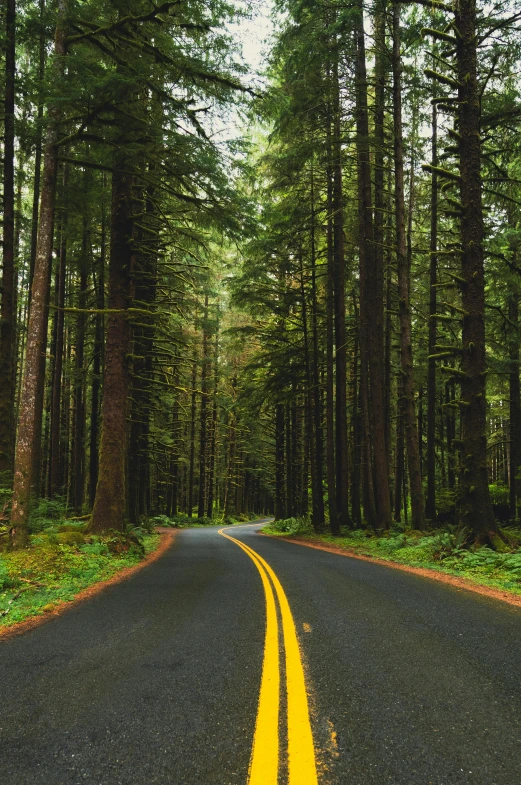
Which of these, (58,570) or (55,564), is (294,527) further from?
(58,570)

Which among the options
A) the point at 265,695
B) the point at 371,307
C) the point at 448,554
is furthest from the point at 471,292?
the point at 265,695

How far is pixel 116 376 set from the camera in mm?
12289

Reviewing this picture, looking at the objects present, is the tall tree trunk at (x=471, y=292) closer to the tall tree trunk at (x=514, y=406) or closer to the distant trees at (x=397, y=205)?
the distant trees at (x=397, y=205)

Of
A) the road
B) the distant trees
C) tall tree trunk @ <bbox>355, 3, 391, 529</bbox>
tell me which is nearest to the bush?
the distant trees

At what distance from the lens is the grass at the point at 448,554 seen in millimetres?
8492

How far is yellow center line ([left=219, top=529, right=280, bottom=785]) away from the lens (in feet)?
7.84

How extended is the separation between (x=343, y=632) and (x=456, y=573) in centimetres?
534

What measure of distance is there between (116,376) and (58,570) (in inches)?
216

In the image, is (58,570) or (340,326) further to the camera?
(340,326)

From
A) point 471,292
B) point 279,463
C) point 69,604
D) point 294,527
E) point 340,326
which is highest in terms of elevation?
point 340,326

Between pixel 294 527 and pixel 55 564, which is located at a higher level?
pixel 55 564

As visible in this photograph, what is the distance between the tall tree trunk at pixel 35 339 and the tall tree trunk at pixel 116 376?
1954 millimetres

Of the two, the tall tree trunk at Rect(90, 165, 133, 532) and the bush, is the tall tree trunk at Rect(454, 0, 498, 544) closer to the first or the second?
the tall tree trunk at Rect(90, 165, 133, 532)

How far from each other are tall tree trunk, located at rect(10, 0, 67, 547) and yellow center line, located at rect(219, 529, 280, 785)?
6.85 m
